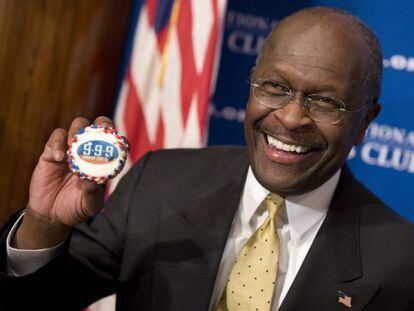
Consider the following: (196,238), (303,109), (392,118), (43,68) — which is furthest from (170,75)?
(303,109)

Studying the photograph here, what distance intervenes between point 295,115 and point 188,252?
0.50m

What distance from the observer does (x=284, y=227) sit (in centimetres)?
202

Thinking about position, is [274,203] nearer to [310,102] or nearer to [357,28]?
[310,102]

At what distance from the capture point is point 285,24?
6.53 ft

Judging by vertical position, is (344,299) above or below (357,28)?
below

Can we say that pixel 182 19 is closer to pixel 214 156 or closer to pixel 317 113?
pixel 214 156

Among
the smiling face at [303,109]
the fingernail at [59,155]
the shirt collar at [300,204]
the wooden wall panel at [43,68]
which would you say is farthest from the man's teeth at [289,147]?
the wooden wall panel at [43,68]

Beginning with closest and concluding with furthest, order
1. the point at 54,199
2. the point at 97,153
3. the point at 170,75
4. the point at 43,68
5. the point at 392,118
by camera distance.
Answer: the point at 97,153
the point at 54,199
the point at 392,118
the point at 170,75
the point at 43,68

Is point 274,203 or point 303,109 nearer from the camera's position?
point 303,109

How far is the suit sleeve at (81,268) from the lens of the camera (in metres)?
1.89

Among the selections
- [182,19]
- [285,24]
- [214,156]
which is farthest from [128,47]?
[285,24]

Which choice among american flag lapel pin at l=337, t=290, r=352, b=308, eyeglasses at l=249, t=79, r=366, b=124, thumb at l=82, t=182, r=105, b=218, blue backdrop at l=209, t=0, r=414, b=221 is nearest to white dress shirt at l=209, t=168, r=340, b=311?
american flag lapel pin at l=337, t=290, r=352, b=308

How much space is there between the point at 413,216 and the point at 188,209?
109cm

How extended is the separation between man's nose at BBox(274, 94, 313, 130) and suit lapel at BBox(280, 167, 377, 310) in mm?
308
